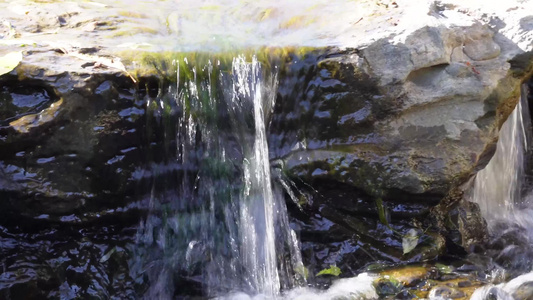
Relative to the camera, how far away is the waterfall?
3236mm

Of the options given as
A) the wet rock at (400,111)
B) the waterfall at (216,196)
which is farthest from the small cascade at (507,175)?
the waterfall at (216,196)

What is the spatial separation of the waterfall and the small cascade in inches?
68.4

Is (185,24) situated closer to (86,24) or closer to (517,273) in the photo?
(86,24)

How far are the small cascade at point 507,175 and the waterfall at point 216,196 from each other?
5.70ft

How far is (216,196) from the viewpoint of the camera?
3.38 m

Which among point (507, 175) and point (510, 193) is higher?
point (507, 175)

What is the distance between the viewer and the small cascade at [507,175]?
412cm

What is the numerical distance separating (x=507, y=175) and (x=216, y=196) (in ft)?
8.29

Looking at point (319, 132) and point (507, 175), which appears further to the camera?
point (507, 175)

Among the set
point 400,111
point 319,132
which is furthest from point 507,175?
point 319,132

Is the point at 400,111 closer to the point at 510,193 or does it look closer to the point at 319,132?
the point at 319,132

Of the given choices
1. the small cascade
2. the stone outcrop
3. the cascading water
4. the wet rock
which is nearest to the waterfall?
the stone outcrop

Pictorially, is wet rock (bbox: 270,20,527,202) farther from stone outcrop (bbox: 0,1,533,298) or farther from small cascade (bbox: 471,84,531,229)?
small cascade (bbox: 471,84,531,229)

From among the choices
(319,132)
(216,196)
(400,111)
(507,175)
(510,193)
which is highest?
(400,111)
